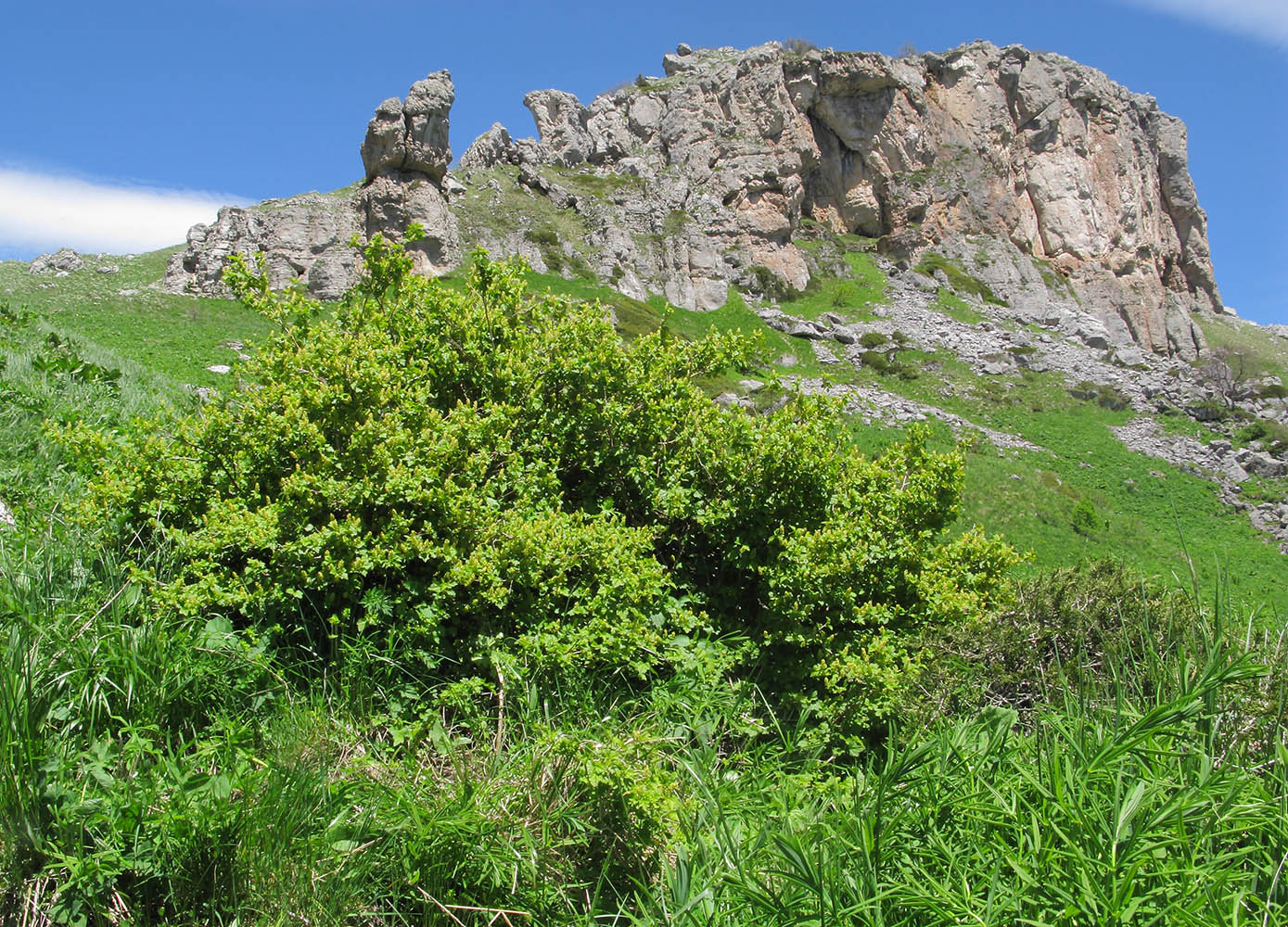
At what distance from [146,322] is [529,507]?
2018 cm

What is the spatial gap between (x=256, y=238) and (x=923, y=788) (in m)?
39.2

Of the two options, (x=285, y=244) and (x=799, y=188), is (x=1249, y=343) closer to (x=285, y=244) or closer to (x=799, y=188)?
(x=799, y=188)

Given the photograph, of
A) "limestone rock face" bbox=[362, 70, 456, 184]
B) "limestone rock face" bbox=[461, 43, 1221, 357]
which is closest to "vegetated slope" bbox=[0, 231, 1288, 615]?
"limestone rock face" bbox=[461, 43, 1221, 357]

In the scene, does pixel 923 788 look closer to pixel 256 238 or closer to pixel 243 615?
pixel 243 615

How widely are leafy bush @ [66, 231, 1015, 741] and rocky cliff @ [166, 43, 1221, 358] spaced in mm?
29716

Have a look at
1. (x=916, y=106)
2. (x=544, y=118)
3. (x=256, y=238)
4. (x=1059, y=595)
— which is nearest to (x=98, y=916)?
(x=1059, y=595)

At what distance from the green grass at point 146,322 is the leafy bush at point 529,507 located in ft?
19.2

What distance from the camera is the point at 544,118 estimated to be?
237 feet

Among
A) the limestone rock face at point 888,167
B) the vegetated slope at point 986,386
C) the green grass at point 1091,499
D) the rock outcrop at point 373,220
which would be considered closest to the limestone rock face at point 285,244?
the rock outcrop at point 373,220

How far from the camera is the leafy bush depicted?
4965mm

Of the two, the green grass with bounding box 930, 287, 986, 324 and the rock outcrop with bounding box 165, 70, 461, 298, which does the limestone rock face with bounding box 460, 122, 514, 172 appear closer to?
the rock outcrop with bounding box 165, 70, 461, 298

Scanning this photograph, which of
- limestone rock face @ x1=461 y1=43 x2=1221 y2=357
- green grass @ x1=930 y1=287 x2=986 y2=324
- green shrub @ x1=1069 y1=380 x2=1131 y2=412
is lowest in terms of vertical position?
green shrub @ x1=1069 y1=380 x2=1131 y2=412

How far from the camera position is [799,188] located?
61.4 meters

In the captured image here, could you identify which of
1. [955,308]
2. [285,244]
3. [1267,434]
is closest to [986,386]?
[1267,434]
